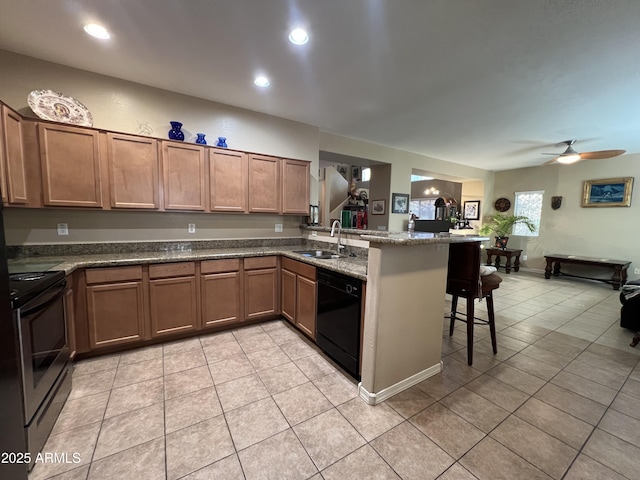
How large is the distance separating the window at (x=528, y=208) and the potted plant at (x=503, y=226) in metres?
0.11

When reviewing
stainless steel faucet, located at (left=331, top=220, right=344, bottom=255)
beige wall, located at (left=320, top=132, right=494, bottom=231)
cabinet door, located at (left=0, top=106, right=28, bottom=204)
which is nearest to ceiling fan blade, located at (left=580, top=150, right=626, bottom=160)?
beige wall, located at (left=320, top=132, right=494, bottom=231)

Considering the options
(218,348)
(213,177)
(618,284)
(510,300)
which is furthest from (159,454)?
(618,284)

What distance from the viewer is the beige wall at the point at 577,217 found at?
538cm

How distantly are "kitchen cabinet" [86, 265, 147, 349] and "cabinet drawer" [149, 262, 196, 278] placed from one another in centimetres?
12

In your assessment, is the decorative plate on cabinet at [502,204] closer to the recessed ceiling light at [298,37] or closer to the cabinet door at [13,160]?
the recessed ceiling light at [298,37]

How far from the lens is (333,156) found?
4.84 metres

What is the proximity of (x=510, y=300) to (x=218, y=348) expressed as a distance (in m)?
4.71

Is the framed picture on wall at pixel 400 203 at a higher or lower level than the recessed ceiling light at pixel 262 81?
lower

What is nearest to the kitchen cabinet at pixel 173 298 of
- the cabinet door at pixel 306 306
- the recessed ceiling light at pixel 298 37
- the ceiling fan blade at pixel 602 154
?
the cabinet door at pixel 306 306

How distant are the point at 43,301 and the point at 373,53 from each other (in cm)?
303

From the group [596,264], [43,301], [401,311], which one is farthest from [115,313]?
[596,264]

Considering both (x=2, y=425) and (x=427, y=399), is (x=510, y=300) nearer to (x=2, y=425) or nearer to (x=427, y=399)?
(x=427, y=399)

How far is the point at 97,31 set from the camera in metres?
2.01

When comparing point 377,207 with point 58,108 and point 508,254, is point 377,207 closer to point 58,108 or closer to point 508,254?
point 508,254
